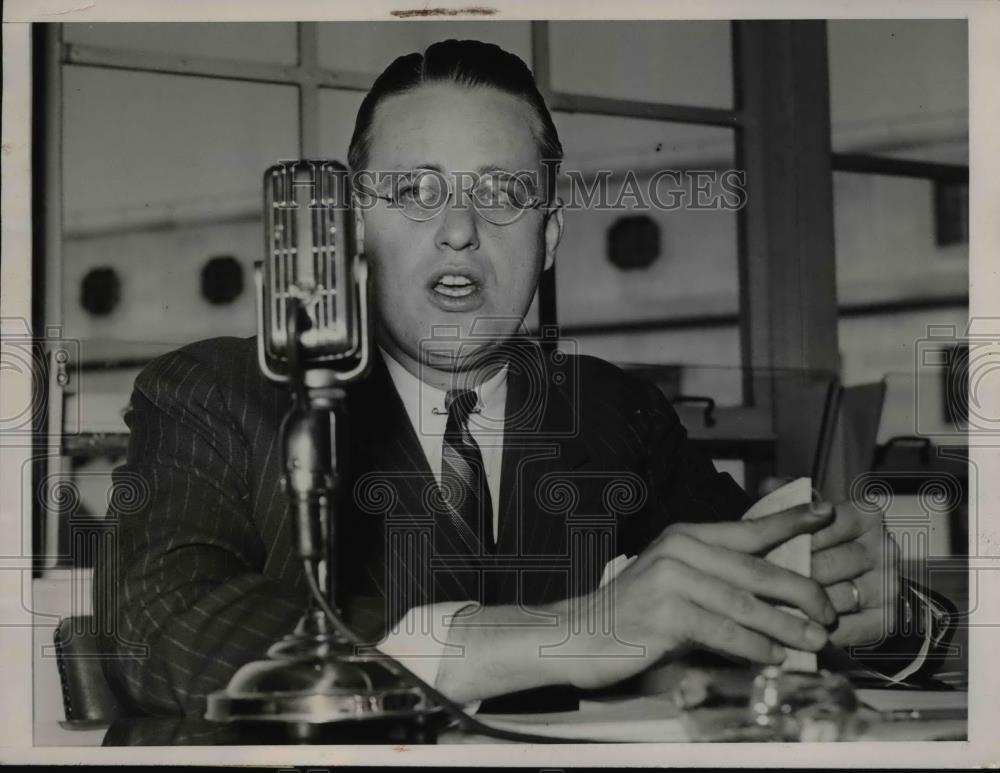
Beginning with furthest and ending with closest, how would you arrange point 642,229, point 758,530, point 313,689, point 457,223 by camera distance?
point 642,229 → point 457,223 → point 758,530 → point 313,689

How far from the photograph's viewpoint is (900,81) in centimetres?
159

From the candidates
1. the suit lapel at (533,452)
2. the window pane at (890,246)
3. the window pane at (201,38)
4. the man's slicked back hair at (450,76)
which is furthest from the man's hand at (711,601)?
the window pane at (201,38)

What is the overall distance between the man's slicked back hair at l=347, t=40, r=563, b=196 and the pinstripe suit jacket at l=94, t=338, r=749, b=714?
0.26 m

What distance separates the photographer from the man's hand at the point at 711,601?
4.37 feet

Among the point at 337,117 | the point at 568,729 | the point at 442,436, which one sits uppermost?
the point at 337,117

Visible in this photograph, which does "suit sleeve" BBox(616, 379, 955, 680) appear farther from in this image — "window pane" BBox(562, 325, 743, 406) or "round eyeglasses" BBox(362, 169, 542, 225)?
"round eyeglasses" BBox(362, 169, 542, 225)

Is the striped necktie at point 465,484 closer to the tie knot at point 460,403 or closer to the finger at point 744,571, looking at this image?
the tie knot at point 460,403

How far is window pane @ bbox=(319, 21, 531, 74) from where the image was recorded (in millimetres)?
1530

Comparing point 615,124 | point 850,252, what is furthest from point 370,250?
point 850,252

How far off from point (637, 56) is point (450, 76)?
0.24 meters

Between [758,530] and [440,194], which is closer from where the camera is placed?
[758,530]

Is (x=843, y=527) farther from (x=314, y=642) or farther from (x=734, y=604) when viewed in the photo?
(x=314, y=642)

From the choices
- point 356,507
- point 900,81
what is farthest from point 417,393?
point 900,81

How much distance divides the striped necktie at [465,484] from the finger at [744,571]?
9.1 inches
